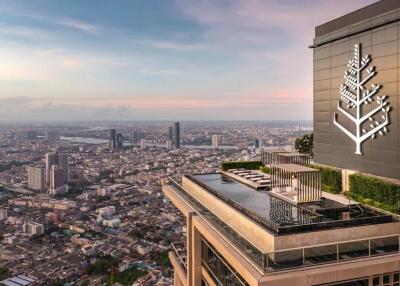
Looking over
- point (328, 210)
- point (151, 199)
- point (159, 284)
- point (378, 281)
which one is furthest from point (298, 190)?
point (151, 199)

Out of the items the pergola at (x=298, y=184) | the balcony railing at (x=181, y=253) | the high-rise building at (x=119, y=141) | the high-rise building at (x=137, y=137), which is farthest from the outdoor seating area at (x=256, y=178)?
the high-rise building at (x=137, y=137)

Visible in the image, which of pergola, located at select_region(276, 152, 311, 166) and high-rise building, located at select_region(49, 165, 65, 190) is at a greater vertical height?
pergola, located at select_region(276, 152, 311, 166)

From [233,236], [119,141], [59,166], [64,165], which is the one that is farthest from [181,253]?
[119,141]

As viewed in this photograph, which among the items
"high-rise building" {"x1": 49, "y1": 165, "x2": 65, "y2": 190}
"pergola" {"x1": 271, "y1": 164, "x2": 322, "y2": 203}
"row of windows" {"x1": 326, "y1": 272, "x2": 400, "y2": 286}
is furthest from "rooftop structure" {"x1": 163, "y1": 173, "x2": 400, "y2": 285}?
"high-rise building" {"x1": 49, "y1": 165, "x2": 65, "y2": 190}

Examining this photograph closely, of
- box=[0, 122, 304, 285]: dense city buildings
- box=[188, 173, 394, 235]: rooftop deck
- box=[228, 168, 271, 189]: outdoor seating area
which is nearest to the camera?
box=[188, 173, 394, 235]: rooftop deck

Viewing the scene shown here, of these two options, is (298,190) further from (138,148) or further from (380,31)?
(138,148)

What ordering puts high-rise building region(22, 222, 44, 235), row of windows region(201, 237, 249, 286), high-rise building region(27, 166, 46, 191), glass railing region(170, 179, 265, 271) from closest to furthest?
glass railing region(170, 179, 265, 271), row of windows region(201, 237, 249, 286), high-rise building region(22, 222, 44, 235), high-rise building region(27, 166, 46, 191)

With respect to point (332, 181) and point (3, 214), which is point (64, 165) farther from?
point (332, 181)

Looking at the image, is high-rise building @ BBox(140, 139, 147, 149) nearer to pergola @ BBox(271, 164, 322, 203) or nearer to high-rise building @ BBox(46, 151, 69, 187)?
high-rise building @ BBox(46, 151, 69, 187)
